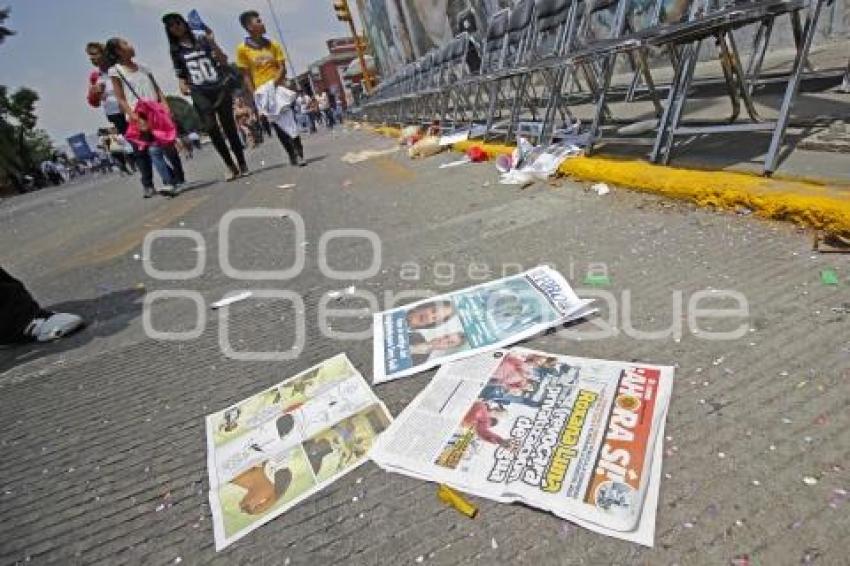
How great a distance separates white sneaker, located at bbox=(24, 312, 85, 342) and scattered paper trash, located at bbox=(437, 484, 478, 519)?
85.4 inches

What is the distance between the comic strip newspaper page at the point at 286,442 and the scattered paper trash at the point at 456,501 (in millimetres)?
225

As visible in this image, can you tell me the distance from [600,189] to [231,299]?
1928mm

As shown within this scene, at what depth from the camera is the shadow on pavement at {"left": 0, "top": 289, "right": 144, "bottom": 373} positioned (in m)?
2.25

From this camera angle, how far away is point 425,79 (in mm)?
8555

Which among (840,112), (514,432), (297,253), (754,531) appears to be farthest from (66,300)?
(840,112)

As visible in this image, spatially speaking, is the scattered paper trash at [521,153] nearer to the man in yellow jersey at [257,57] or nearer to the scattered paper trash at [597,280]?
the scattered paper trash at [597,280]

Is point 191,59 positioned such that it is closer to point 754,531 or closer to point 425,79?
point 425,79

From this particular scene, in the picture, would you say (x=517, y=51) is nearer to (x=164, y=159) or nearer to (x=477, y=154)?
(x=477, y=154)

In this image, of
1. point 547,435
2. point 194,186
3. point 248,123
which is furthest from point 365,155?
point 248,123

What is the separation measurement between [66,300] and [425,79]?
22.9 ft

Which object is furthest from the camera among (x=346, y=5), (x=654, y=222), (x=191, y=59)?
(x=346, y=5)

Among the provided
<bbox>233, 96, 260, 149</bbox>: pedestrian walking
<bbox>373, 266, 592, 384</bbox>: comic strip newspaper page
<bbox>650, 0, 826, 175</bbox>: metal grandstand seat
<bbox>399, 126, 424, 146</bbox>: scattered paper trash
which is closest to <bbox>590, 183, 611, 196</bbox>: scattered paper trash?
<bbox>650, 0, 826, 175</bbox>: metal grandstand seat

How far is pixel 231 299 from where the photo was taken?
2.38m

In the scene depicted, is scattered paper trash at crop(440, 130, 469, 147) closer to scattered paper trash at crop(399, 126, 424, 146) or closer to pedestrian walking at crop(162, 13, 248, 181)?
scattered paper trash at crop(399, 126, 424, 146)
